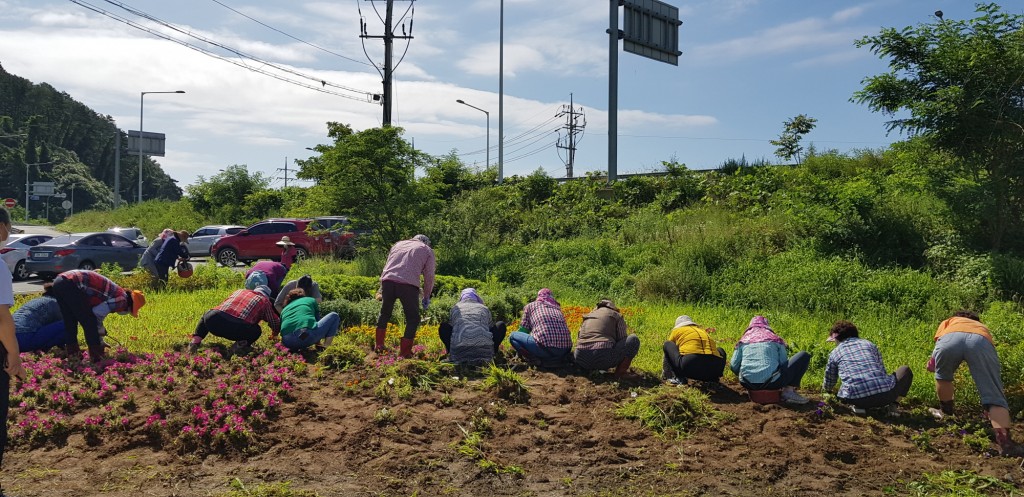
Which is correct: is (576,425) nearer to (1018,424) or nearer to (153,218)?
(1018,424)

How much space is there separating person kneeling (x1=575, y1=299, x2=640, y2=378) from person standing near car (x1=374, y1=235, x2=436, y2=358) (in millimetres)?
1925

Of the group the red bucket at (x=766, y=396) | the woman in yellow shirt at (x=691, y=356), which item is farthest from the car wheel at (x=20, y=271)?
the red bucket at (x=766, y=396)

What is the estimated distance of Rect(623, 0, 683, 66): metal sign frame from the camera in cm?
2334

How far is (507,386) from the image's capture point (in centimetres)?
727

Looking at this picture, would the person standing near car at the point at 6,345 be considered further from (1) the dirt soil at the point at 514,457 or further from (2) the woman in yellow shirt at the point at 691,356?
(2) the woman in yellow shirt at the point at 691,356

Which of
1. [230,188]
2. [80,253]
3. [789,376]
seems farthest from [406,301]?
[230,188]

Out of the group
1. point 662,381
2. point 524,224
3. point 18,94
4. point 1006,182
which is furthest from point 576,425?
point 18,94

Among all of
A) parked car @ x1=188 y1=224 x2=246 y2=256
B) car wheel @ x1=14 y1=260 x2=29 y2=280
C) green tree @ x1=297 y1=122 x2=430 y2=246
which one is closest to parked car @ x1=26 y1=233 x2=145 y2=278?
car wheel @ x1=14 y1=260 x2=29 y2=280

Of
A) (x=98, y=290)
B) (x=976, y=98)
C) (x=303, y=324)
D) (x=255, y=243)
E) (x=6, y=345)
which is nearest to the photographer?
(x=6, y=345)

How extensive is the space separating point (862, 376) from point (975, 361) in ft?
3.15

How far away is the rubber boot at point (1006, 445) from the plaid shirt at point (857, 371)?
3.00 feet

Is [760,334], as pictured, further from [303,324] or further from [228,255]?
[228,255]

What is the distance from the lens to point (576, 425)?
21.7 feet

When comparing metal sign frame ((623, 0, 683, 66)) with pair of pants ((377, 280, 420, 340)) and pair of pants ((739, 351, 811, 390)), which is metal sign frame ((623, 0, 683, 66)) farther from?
pair of pants ((739, 351, 811, 390))
